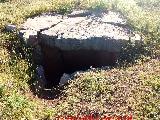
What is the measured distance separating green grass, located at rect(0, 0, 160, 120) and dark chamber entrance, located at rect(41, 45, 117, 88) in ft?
1.88

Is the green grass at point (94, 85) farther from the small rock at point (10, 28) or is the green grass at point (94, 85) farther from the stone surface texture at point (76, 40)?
the stone surface texture at point (76, 40)

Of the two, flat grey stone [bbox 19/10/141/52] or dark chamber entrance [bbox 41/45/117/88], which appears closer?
flat grey stone [bbox 19/10/141/52]

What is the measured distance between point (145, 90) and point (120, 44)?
177 centimetres

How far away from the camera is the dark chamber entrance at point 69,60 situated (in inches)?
339

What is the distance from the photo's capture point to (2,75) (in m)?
7.55

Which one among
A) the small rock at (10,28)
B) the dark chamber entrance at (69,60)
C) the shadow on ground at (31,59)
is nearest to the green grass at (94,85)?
the shadow on ground at (31,59)

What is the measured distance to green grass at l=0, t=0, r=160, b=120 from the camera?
6.38 m

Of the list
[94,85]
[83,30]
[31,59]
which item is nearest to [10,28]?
[31,59]

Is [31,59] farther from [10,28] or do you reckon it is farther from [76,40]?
[10,28]

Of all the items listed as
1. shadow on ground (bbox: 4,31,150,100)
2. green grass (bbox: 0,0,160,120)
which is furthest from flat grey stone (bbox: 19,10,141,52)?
green grass (bbox: 0,0,160,120)

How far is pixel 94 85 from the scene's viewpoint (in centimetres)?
716

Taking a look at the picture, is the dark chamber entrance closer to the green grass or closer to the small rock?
the green grass

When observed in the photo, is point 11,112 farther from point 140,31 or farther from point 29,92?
point 140,31

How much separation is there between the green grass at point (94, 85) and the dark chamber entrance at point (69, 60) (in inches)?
22.6
